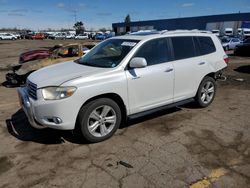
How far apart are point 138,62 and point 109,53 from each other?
0.96 m

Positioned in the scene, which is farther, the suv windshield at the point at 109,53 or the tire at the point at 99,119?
the suv windshield at the point at 109,53

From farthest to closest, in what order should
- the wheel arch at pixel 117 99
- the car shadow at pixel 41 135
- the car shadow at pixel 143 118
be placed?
the car shadow at pixel 143 118, the car shadow at pixel 41 135, the wheel arch at pixel 117 99

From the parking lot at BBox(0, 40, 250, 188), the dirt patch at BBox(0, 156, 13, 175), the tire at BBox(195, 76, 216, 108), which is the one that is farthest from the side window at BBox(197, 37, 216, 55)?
the dirt patch at BBox(0, 156, 13, 175)

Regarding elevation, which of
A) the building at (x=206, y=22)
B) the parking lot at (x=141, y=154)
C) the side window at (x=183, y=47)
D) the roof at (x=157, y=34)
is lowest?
the parking lot at (x=141, y=154)

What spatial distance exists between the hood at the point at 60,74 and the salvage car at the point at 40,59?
4091mm

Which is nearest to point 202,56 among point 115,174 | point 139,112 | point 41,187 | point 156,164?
point 139,112

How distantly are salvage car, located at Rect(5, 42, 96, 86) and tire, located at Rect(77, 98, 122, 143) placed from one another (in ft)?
16.6

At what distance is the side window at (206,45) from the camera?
247 inches

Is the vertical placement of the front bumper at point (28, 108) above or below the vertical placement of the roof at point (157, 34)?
below

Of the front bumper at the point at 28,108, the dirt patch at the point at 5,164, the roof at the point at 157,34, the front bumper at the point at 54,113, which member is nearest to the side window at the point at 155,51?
the roof at the point at 157,34

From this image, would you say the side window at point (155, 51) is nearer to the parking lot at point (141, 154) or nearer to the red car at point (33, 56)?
the parking lot at point (141, 154)

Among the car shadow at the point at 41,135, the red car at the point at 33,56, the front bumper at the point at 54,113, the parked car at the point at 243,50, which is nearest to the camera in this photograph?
the front bumper at the point at 54,113

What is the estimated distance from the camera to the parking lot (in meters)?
3.61

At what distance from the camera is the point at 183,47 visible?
582 cm
